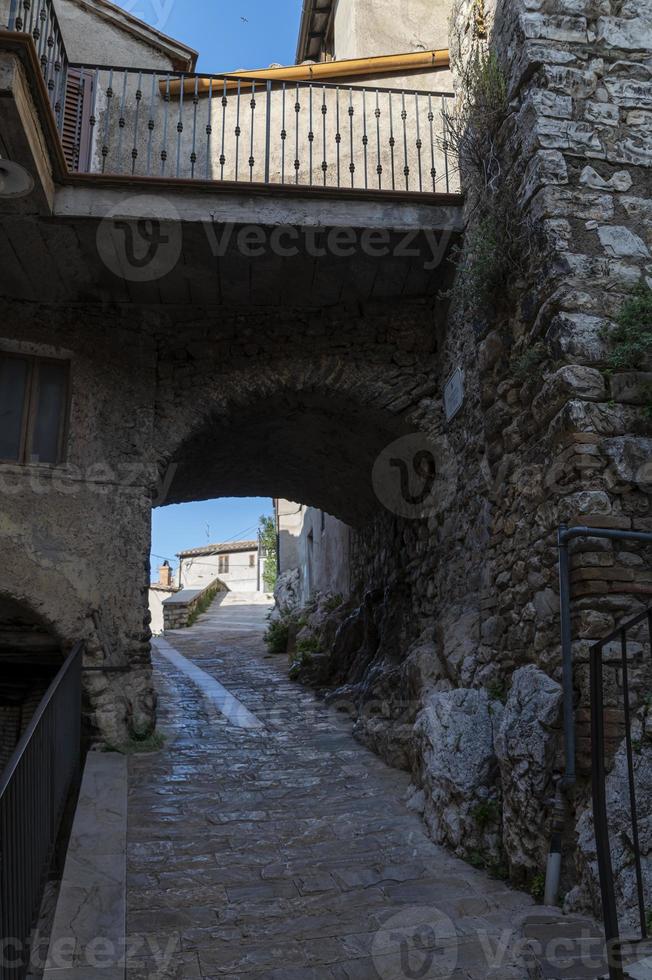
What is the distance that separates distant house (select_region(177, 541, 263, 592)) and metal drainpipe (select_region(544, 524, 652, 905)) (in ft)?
105

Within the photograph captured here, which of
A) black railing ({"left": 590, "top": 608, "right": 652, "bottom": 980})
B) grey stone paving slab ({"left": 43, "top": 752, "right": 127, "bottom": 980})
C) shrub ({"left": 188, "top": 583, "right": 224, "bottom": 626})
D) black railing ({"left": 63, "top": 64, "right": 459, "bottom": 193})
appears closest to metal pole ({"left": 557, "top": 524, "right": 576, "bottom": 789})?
black railing ({"left": 590, "top": 608, "right": 652, "bottom": 980})

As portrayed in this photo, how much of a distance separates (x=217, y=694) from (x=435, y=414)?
407 centimetres

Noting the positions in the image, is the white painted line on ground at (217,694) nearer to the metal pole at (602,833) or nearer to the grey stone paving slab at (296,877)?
the grey stone paving slab at (296,877)

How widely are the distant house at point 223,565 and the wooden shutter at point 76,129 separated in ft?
95.4

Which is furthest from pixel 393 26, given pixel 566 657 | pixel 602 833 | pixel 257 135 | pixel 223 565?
pixel 223 565

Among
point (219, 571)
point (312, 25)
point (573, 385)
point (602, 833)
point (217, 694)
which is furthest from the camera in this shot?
point (219, 571)

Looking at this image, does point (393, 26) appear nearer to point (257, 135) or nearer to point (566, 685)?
point (257, 135)

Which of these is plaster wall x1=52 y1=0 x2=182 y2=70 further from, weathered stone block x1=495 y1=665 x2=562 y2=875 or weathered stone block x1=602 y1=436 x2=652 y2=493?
weathered stone block x1=495 y1=665 x2=562 y2=875

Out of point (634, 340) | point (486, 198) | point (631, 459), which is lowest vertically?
point (631, 459)

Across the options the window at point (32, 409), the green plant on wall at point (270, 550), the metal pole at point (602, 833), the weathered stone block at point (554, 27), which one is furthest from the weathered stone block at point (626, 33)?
the green plant on wall at point (270, 550)

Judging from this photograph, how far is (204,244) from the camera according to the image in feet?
18.8

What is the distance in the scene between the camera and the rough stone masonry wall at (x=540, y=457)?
12.1ft

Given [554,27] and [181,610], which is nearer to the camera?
[554,27]

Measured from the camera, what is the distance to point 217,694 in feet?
27.1
